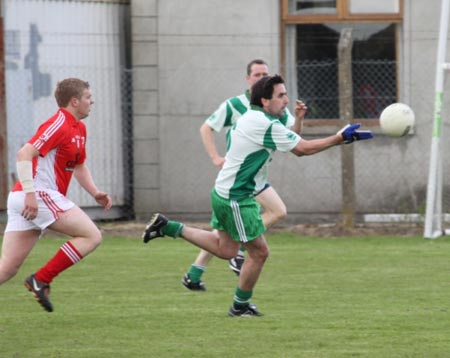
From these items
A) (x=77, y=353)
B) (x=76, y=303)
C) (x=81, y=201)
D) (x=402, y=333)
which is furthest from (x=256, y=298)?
(x=81, y=201)

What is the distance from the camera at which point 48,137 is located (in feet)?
29.9

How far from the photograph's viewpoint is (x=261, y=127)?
920cm

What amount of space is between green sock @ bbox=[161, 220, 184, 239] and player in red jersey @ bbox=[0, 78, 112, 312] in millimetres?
830

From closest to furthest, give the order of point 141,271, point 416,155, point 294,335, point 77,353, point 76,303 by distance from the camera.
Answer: point 77,353, point 294,335, point 76,303, point 141,271, point 416,155

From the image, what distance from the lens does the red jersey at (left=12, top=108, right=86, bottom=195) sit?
9141mm

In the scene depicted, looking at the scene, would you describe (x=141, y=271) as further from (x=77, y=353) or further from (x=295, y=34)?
(x=295, y=34)

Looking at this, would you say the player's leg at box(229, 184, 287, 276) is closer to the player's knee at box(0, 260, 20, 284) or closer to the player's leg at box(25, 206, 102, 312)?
the player's leg at box(25, 206, 102, 312)

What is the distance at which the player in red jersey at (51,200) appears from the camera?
912 centimetres

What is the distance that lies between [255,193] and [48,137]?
241 centimetres

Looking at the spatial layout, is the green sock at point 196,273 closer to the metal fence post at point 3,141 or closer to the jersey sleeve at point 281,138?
the jersey sleeve at point 281,138

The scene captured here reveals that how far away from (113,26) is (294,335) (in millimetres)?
9861

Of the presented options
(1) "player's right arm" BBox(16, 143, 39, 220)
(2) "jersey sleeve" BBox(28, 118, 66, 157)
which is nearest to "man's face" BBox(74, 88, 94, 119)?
(2) "jersey sleeve" BBox(28, 118, 66, 157)

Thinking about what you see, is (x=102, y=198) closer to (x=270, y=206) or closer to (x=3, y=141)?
(x=270, y=206)

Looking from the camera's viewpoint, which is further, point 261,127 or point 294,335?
point 261,127
